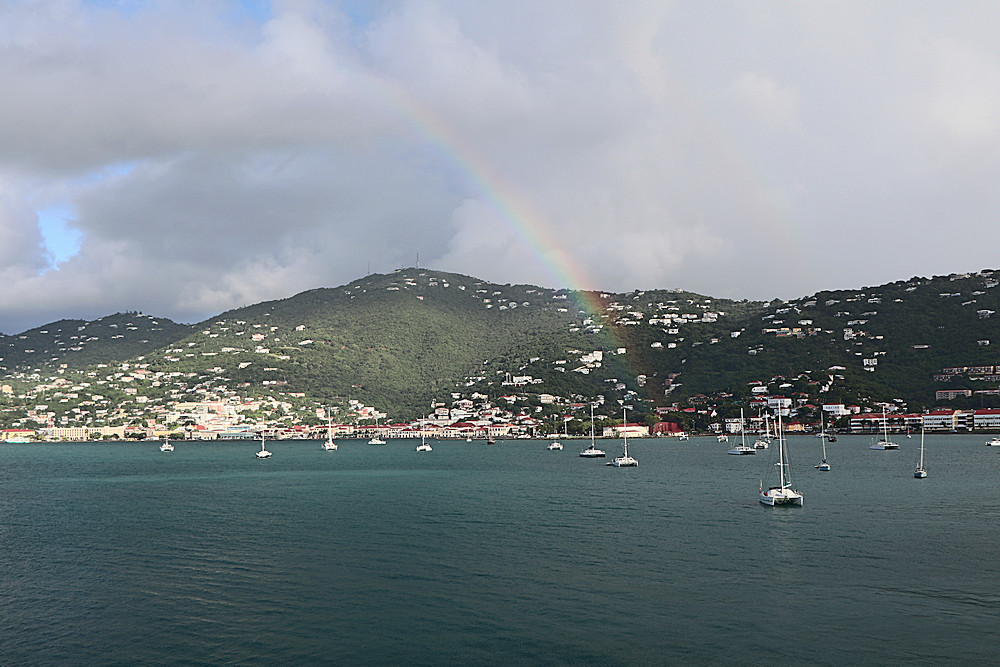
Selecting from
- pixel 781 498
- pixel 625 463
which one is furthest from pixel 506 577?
pixel 625 463

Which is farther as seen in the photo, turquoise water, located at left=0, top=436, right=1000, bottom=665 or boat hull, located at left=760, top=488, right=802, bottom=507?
boat hull, located at left=760, top=488, right=802, bottom=507

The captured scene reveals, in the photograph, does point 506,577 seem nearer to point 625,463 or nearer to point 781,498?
point 781,498

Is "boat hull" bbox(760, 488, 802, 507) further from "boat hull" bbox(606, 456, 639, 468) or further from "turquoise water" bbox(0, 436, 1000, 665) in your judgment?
"boat hull" bbox(606, 456, 639, 468)

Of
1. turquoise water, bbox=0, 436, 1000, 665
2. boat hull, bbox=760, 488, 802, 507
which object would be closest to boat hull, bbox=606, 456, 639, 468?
turquoise water, bbox=0, 436, 1000, 665

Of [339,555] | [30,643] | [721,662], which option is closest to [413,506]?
Answer: [339,555]

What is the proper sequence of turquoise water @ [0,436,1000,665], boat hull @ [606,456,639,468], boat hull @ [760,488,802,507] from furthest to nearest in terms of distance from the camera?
boat hull @ [606,456,639,468], boat hull @ [760,488,802,507], turquoise water @ [0,436,1000,665]

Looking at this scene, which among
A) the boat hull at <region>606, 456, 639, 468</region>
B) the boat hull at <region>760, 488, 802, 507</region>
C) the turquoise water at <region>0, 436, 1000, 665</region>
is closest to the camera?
the turquoise water at <region>0, 436, 1000, 665</region>

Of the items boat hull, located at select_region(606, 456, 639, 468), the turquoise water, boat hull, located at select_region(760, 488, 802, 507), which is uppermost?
boat hull, located at select_region(760, 488, 802, 507)

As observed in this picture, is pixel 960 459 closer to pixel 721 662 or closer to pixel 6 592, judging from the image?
pixel 721 662

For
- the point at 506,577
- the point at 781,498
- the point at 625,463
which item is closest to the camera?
the point at 506,577
